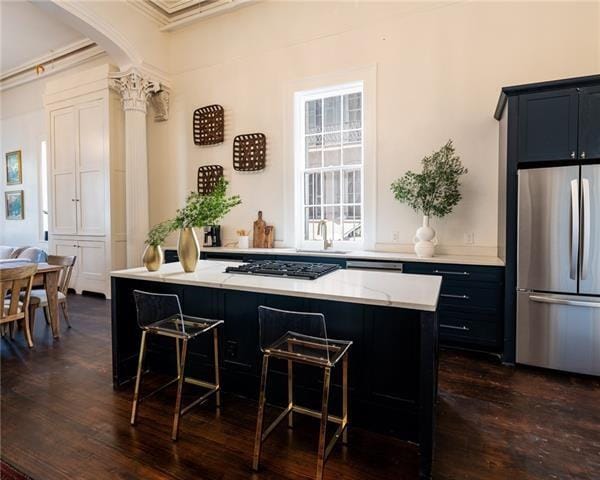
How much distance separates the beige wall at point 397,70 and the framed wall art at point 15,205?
4408 millimetres

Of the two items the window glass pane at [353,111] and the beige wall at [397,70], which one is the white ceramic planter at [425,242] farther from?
the window glass pane at [353,111]

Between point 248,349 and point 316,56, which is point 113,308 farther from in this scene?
point 316,56

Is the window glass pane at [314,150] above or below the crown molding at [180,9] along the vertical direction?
below

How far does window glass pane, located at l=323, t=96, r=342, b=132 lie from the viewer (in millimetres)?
4434

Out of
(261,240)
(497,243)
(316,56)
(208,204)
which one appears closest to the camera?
(208,204)

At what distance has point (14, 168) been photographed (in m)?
7.30

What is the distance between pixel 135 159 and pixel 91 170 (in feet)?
2.76

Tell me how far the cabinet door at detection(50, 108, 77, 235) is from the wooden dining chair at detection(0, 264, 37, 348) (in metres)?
2.73

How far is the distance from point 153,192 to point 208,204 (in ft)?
12.3

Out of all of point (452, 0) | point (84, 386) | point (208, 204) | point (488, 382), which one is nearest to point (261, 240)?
point (208, 204)

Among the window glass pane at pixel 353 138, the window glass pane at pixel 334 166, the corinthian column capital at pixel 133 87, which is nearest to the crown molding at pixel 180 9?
the corinthian column capital at pixel 133 87

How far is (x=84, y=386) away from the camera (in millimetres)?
2564

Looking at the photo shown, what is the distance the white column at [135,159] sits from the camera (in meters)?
5.14

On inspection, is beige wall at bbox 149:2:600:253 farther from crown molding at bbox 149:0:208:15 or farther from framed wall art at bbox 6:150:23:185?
framed wall art at bbox 6:150:23:185
